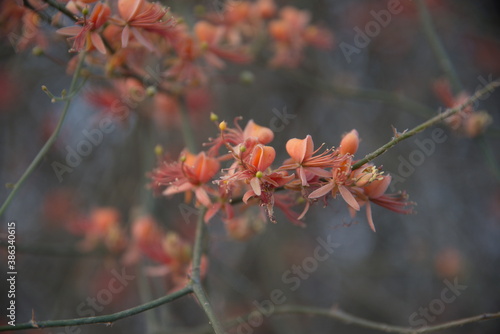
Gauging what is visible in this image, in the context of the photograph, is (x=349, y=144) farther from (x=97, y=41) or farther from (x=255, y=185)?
(x=97, y=41)

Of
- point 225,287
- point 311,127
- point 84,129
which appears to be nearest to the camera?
point 84,129

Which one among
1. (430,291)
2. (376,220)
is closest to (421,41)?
(376,220)

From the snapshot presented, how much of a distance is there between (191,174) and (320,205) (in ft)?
8.87

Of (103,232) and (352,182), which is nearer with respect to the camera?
(352,182)

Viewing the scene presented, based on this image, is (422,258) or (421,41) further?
(421,41)

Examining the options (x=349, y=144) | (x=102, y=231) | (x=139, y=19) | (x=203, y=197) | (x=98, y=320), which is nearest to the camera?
(x=98, y=320)

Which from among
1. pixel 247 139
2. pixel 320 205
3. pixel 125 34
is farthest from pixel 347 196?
pixel 320 205

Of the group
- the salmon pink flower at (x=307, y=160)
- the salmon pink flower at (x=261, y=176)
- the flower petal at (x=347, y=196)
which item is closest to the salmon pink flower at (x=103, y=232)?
the salmon pink flower at (x=261, y=176)

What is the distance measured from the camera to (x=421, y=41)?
466 centimetres

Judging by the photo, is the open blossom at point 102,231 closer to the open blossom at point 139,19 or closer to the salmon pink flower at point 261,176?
the open blossom at point 139,19

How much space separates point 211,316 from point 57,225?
3.48 meters

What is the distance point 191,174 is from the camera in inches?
62.9

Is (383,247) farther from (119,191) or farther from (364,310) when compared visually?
(119,191)

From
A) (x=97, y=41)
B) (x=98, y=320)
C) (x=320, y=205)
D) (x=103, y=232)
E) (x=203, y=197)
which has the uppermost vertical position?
(x=97, y=41)
